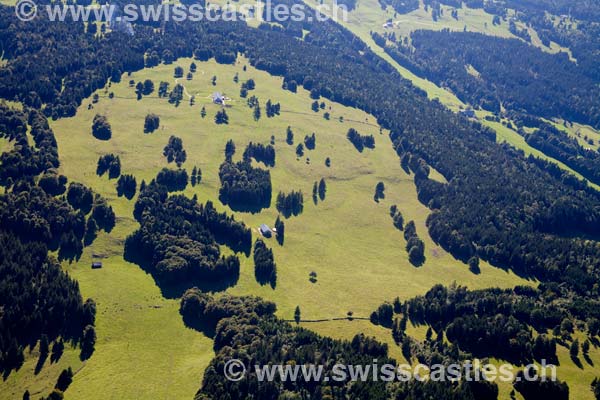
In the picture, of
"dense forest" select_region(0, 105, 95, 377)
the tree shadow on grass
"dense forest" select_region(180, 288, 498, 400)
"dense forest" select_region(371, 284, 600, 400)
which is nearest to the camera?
"dense forest" select_region(180, 288, 498, 400)

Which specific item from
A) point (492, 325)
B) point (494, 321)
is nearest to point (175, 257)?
Result: point (492, 325)

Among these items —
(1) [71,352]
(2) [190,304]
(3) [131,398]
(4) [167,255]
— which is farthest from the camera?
(4) [167,255]

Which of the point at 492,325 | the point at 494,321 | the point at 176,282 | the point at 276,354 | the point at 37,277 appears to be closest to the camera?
the point at 276,354

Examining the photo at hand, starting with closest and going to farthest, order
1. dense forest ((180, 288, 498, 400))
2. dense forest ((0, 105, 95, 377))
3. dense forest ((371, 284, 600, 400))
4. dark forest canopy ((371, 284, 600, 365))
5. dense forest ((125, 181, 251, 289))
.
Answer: dense forest ((180, 288, 498, 400)) < dense forest ((0, 105, 95, 377)) < dense forest ((371, 284, 600, 400)) < dark forest canopy ((371, 284, 600, 365)) < dense forest ((125, 181, 251, 289))

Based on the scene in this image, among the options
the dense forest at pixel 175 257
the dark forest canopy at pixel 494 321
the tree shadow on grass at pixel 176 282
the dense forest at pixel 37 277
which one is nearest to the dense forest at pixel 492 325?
the dark forest canopy at pixel 494 321

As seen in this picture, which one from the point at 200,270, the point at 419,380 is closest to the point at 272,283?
the point at 200,270

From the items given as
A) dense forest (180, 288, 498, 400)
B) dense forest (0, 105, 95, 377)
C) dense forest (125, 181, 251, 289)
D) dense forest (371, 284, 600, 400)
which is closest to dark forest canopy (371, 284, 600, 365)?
dense forest (371, 284, 600, 400)

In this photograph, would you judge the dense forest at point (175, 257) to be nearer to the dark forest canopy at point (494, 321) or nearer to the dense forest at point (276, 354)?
the dense forest at point (276, 354)

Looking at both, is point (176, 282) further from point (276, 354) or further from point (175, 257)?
point (276, 354)

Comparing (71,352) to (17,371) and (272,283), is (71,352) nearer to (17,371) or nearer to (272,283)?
(17,371)

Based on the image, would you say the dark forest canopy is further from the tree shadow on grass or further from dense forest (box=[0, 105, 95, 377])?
dense forest (box=[0, 105, 95, 377])

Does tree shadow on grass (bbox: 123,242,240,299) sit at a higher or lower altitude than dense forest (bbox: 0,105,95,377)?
lower
